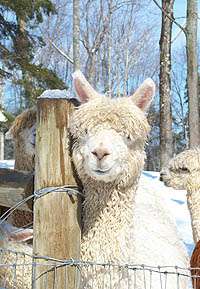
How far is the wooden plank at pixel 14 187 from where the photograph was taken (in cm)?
282

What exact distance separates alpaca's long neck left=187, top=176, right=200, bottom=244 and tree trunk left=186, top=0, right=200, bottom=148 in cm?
572

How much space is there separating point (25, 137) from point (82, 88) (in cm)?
221

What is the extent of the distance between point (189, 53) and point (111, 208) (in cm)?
1001

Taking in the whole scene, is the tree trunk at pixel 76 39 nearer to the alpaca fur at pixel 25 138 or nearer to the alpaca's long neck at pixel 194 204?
the alpaca's long neck at pixel 194 204

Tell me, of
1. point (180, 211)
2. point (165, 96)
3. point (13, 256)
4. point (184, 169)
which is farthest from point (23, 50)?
point (13, 256)

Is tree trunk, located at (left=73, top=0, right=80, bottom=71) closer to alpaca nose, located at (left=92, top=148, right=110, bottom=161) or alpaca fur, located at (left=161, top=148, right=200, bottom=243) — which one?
alpaca fur, located at (left=161, top=148, right=200, bottom=243)

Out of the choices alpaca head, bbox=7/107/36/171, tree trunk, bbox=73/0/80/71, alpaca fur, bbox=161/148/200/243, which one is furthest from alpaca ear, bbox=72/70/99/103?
tree trunk, bbox=73/0/80/71

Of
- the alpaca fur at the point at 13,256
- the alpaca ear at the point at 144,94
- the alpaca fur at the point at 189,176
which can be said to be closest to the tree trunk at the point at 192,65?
the alpaca fur at the point at 189,176

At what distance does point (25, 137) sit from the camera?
4.81 metres

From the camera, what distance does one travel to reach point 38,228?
2.37 m

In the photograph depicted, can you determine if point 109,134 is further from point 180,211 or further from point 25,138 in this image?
point 180,211

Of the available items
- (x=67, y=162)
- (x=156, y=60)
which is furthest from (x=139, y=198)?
(x=156, y=60)

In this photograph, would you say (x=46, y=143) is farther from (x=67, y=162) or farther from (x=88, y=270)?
(x=88, y=270)

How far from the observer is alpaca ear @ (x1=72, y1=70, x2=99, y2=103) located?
2641 mm
